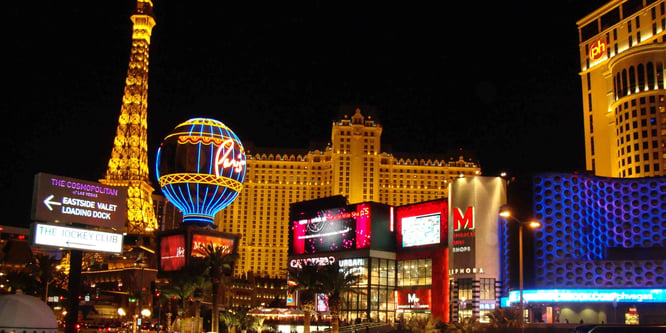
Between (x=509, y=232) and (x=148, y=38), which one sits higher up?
(x=148, y=38)

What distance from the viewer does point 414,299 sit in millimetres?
87062

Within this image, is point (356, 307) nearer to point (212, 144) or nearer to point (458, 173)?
point (212, 144)

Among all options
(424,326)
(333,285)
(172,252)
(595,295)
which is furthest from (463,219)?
(172,252)

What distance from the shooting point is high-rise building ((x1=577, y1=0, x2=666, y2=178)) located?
4161 inches

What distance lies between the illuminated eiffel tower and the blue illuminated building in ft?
319

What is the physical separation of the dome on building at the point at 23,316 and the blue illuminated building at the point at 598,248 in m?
53.0

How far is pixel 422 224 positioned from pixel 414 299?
9811 millimetres

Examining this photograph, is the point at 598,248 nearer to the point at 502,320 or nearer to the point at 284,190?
the point at 502,320

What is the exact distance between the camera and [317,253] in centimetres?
9650

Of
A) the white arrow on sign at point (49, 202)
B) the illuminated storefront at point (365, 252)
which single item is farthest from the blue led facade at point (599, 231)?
the white arrow on sign at point (49, 202)

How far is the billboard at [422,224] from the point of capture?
277ft

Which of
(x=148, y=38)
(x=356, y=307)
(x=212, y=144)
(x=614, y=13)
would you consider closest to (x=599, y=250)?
(x=356, y=307)

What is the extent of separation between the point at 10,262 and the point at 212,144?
82.1 m

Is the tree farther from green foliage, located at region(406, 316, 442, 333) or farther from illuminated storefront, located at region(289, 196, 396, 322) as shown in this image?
illuminated storefront, located at region(289, 196, 396, 322)
